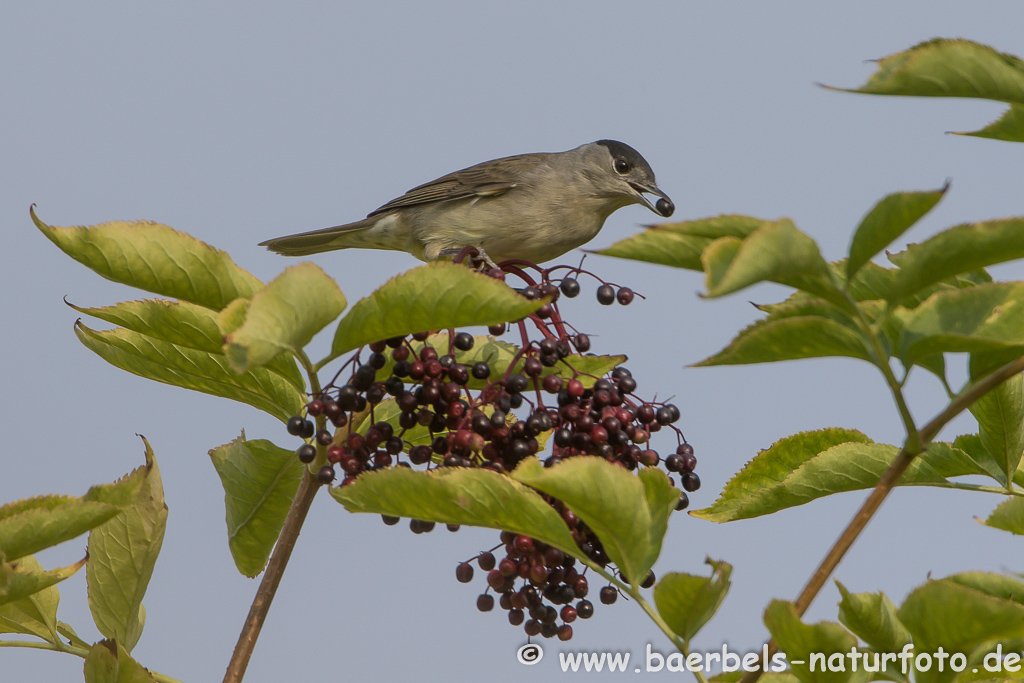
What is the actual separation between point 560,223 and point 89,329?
200 inches

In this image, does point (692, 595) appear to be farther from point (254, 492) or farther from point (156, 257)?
point (254, 492)

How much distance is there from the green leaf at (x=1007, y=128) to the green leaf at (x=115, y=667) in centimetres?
213

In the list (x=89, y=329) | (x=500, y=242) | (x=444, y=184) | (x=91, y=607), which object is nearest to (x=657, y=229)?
(x=89, y=329)

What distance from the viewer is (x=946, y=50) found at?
66.1 inches

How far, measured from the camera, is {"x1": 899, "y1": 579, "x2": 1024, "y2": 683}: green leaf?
168cm

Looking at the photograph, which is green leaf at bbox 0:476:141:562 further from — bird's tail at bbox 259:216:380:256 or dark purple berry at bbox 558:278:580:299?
bird's tail at bbox 259:216:380:256

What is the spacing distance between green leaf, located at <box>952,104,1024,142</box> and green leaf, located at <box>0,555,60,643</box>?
242 centimetres

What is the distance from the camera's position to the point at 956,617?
67.8 inches

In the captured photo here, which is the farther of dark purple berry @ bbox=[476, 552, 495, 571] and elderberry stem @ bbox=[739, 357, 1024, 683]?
dark purple berry @ bbox=[476, 552, 495, 571]

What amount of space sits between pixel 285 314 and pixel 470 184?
5777 mm

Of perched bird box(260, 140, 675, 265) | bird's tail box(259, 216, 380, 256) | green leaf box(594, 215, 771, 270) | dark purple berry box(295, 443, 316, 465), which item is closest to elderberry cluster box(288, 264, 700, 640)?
dark purple berry box(295, 443, 316, 465)

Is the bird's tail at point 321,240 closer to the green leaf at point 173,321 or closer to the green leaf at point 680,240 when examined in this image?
the green leaf at point 173,321

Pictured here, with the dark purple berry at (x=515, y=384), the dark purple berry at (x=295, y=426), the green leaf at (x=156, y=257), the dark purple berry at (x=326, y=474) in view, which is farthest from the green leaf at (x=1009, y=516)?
the green leaf at (x=156, y=257)

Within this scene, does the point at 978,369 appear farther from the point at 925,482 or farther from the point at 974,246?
the point at 925,482
